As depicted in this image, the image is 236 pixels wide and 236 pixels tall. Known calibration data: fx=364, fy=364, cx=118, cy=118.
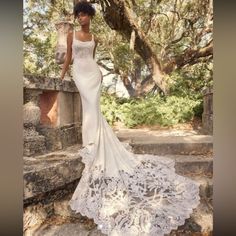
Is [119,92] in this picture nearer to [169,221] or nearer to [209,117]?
[209,117]

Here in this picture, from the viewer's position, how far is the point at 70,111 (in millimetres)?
2170

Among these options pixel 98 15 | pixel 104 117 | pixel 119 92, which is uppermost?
pixel 98 15

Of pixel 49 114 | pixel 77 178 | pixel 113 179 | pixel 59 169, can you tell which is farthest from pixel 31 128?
pixel 113 179

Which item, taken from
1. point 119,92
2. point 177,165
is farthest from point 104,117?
point 177,165

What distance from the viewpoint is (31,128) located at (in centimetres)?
214

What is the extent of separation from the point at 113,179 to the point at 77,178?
21cm

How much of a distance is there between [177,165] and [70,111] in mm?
705

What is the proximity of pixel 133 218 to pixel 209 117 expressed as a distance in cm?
72

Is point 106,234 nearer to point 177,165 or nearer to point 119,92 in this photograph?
point 177,165

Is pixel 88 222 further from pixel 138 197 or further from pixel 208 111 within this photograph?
pixel 208 111
